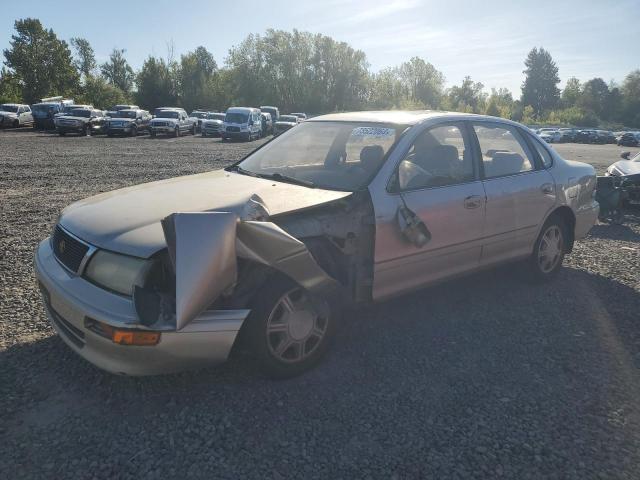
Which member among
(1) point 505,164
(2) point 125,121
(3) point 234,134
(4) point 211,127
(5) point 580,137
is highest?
(1) point 505,164

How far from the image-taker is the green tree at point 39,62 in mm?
58375

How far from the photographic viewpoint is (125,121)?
93.7 feet

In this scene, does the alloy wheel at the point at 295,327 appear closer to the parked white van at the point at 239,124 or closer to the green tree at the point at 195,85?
the parked white van at the point at 239,124

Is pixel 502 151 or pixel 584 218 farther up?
pixel 502 151

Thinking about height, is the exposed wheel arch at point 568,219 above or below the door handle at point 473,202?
below

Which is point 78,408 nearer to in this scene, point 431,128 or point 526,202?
point 431,128

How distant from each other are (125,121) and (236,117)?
6.31 meters

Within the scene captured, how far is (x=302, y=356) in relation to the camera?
3.09m

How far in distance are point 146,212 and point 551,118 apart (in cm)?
9340

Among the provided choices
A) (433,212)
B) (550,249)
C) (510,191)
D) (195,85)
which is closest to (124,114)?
(550,249)

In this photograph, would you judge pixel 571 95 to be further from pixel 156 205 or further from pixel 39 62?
pixel 156 205

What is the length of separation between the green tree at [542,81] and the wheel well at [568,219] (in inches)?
4233

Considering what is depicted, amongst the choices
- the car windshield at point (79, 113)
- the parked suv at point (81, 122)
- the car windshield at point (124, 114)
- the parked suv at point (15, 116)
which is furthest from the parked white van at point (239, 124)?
the parked suv at point (15, 116)

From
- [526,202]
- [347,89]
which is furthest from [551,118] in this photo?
[526,202]
